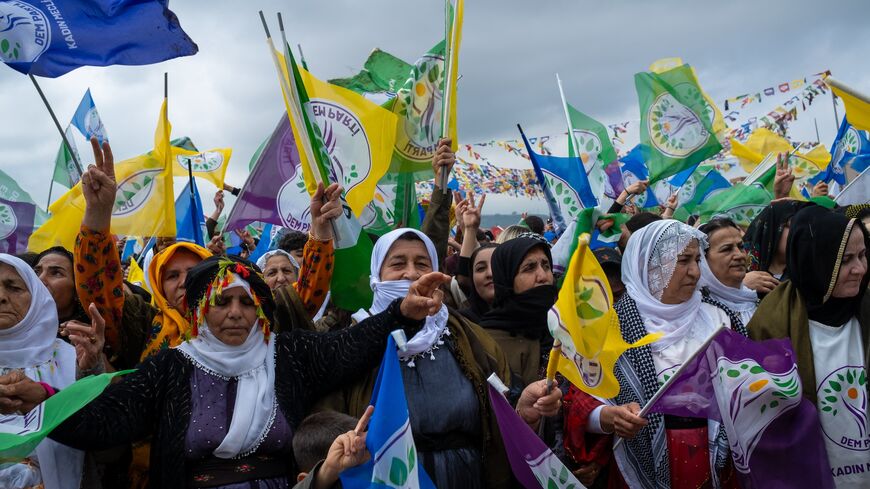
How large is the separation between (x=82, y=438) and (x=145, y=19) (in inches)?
94.8

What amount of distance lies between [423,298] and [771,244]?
2.31 meters

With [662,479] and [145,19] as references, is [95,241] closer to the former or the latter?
[145,19]

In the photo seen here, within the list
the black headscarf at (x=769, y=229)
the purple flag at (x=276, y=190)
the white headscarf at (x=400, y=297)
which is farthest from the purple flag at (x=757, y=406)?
the purple flag at (x=276, y=190)

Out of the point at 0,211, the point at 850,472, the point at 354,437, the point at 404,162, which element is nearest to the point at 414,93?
the point at 404,162

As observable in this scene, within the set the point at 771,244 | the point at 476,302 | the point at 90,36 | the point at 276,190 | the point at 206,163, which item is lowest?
the point at 476,302

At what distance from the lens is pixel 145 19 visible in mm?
4023

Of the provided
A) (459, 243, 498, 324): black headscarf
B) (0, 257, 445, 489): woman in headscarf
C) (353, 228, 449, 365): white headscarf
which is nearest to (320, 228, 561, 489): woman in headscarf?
(353, 228, 449, 365): white headscarf

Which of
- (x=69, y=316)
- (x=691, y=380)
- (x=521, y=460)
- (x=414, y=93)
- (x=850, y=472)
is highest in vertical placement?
(x=414, y=93)

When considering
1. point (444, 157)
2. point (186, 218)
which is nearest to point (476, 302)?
point (444, 157)

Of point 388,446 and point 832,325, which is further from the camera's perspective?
point 832,325

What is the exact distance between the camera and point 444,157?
4.00 metres

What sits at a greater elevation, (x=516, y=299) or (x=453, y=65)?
(x=453, y=65)

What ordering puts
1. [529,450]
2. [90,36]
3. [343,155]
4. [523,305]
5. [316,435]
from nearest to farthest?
[316,435]
[529,450]
[523,305]
[90,36]
[343,155]

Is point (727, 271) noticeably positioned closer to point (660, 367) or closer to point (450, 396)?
point (660, 367)
